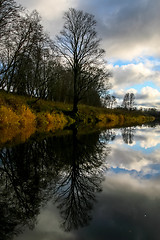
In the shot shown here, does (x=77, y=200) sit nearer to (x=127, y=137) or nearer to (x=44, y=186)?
(x=44, y=186)

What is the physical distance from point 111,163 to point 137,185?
60.5 inches

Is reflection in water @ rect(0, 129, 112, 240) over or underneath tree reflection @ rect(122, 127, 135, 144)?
over

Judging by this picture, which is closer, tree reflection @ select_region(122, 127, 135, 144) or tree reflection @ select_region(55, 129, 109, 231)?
tree reflection @ select_region(55, 129, 109, 231)

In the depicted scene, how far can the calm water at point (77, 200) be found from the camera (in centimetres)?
183

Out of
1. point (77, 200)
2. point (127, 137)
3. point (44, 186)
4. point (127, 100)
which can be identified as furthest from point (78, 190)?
point (127, 100)

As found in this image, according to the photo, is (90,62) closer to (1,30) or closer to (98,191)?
(1,30)

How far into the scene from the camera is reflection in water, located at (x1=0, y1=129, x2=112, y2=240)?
2070mm

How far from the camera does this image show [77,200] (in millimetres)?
2555

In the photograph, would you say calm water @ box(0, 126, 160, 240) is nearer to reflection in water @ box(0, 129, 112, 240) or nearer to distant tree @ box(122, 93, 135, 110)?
reflection in water @ box(0, 129, 112, 240)

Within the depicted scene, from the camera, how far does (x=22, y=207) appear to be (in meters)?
2.33

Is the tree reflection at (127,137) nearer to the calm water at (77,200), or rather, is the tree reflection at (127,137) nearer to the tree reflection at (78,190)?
the calm water at (77,200)

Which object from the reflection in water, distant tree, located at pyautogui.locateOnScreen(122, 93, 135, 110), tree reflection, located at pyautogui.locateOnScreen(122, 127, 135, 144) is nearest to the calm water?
the reflection in water

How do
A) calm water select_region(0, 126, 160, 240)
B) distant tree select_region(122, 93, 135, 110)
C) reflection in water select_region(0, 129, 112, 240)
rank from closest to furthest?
calm water select_region(0, 126, 160, 240)
reflection in water select_region(0, 129, 112, 240)
distant tree select_region(122, 93, 135, 110)

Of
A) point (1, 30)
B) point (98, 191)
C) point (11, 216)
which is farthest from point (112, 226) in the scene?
point (1, 30)
